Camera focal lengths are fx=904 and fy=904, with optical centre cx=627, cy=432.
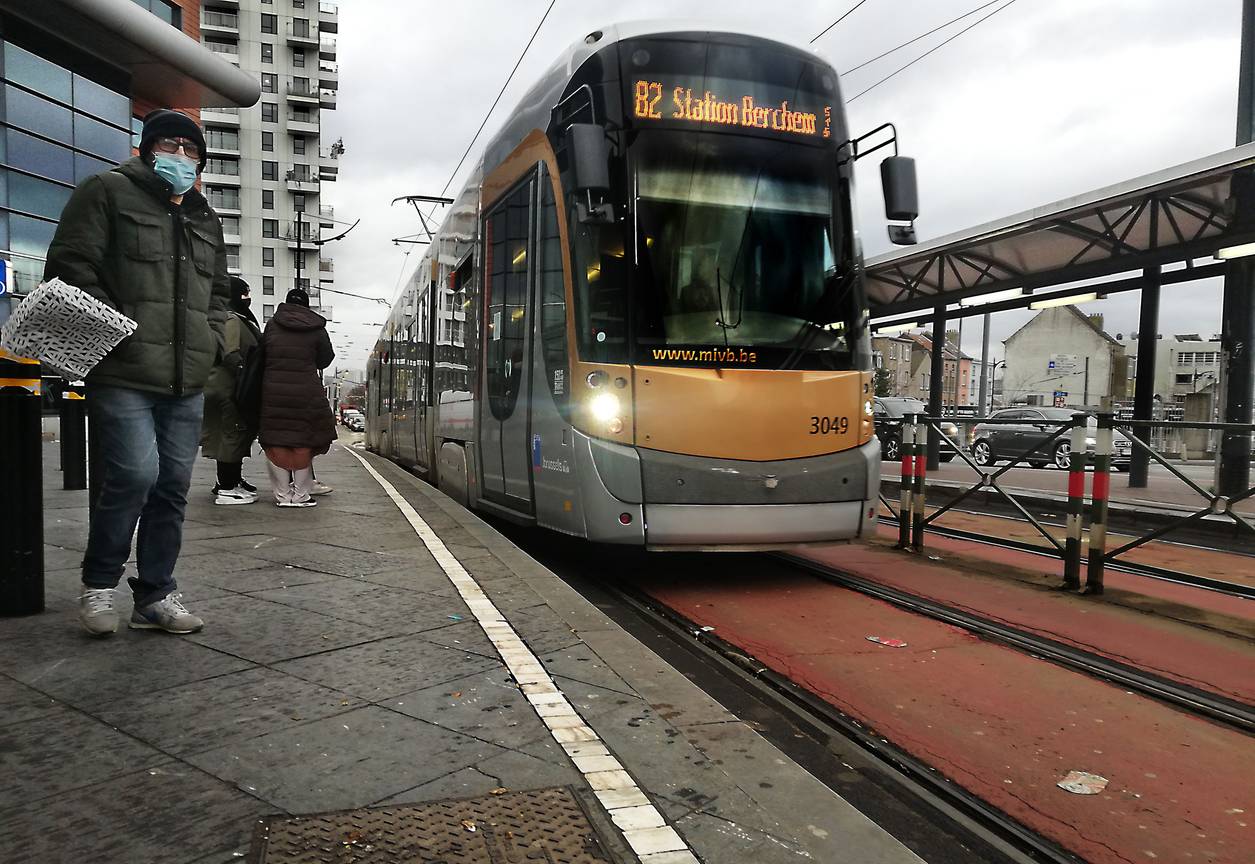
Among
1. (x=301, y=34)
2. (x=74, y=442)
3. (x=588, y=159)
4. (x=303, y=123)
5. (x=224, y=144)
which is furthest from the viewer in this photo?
(x=303, y=123)

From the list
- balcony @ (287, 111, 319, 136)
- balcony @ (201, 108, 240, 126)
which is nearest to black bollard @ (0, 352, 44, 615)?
balcony @ (201, 108, 240, 126)

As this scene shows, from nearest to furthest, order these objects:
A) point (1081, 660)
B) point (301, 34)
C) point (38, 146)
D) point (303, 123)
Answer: point (1081, 660) < point (38, 146) < point (301, 34) < point (303, 123)

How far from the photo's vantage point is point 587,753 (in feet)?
8.40

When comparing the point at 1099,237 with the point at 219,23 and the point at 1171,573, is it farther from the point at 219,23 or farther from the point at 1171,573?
the point at 219,23

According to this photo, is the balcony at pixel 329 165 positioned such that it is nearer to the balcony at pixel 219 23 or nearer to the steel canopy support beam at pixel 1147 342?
the balcony at pixel 219 23

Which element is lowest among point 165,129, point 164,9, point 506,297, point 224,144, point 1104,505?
point 1104,505

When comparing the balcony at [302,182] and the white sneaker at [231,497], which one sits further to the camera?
the balcony at [302,182]

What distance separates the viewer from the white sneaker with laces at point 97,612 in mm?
3459

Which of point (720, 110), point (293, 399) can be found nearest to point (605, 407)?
point (720, 110)

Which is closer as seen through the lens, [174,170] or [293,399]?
[174,170]

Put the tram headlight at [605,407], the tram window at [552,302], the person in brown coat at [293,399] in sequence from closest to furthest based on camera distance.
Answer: the tram headlight at [605,407] → the tram window at [552,302] → the person in brown coat at [293,399]

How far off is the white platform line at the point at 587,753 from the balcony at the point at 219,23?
79034 millimetres

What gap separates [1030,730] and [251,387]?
22.4 ft

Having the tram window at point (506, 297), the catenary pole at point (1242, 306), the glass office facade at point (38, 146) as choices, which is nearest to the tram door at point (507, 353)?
the tram window at point (506, 297)
